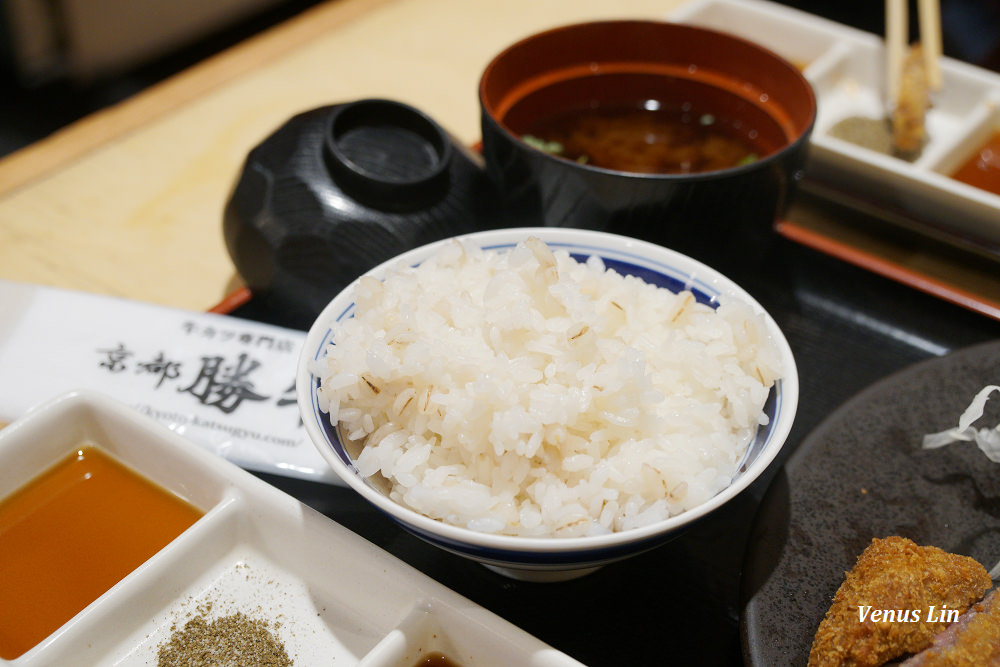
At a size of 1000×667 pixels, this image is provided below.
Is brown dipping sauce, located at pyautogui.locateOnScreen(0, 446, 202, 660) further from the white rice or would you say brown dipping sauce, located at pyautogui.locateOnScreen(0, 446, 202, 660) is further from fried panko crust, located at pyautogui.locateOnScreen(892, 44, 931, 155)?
fried panko crust, located at pyautogui.locateOnScreen(892, 44, 931, 155)

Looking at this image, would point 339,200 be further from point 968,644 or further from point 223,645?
point 968,644

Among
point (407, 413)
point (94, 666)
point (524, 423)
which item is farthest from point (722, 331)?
point (94, 666)

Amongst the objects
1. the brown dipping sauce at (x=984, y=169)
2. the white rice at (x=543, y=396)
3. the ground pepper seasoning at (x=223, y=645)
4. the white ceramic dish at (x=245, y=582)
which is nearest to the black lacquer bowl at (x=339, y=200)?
the white rice at (x=543, y=396)

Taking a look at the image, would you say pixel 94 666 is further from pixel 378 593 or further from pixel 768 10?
pixel 768 10

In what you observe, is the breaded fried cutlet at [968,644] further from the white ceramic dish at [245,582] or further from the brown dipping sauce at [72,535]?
the brown dipping sauce at [72,535]

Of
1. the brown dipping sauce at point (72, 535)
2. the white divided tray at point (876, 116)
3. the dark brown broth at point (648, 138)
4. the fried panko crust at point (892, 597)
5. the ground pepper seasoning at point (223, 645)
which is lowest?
the ground pepper seasoning at point (223, 645)

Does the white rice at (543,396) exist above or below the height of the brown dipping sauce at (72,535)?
above
